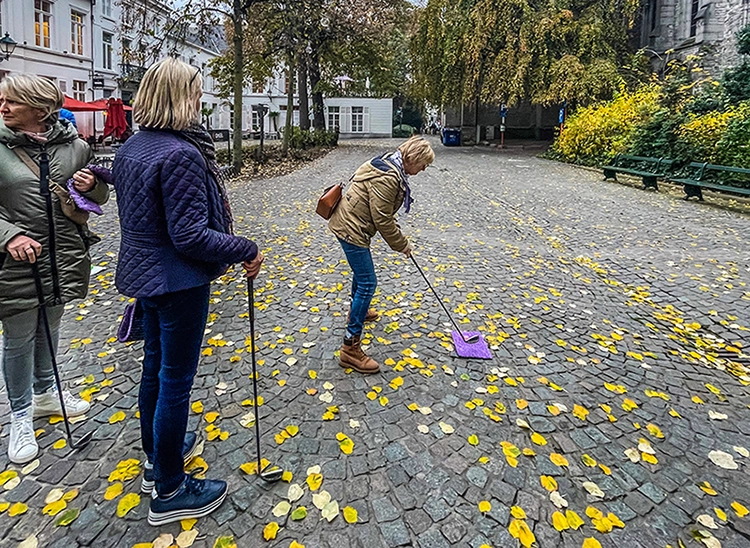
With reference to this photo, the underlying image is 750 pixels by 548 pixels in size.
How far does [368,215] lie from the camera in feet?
12.8

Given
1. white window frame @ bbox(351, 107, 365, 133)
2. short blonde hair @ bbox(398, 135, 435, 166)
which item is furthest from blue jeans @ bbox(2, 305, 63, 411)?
white window frame @ bbox(351, 107, 365, 133)

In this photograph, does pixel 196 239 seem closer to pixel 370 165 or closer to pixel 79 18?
pixel 370 165

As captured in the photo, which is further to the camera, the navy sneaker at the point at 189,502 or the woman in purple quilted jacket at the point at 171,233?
the navy sneaker at the point at 189,502

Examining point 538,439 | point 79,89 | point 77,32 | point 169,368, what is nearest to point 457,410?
point 538,439

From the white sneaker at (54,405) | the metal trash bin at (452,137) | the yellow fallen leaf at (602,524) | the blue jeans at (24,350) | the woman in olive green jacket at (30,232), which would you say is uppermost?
the metal trash bin at (452,137)

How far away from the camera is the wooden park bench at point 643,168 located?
14.3 meters

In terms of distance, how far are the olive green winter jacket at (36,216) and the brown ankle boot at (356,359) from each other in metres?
1.86

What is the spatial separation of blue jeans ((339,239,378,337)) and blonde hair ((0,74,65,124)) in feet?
6.31

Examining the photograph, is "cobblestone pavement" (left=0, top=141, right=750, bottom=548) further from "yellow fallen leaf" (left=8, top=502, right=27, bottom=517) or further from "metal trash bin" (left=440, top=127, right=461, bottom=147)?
"metal trash bin" (left=440, top=127, right=461, bottom=147)

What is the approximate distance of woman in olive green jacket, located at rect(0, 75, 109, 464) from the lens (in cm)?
264

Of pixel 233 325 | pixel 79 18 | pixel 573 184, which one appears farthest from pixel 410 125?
pixel 233 325

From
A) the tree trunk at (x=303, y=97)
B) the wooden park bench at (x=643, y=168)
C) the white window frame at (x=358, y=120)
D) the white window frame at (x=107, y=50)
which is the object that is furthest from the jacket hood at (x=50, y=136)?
the white window frame at (x=358, y=120)

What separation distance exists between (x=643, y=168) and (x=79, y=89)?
3088 cm

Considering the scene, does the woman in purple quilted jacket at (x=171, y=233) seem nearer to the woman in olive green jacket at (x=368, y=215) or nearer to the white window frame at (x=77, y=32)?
the woman in olive green jacket at (x=368, y=215)
